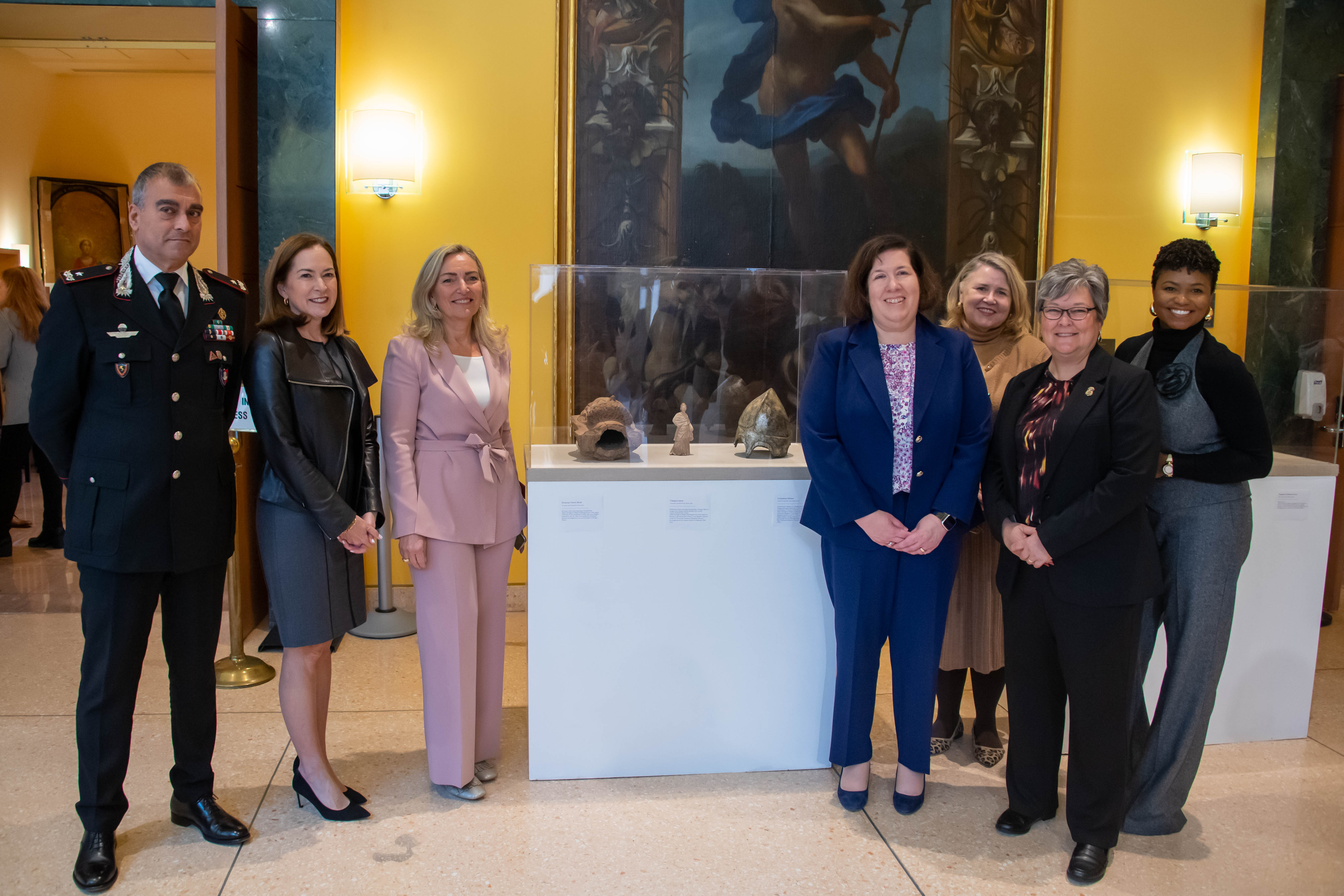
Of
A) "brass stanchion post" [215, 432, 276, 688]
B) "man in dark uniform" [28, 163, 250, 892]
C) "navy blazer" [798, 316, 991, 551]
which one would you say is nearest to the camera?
"man in dark uniform" [28, 163, 250, 892]

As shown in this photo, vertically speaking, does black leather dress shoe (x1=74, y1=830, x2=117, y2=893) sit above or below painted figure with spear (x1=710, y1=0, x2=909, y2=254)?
below

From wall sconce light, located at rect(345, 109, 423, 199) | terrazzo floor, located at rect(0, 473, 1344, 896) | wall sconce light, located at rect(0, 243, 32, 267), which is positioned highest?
wall sconce light, located at rect(345, 109, 423, 199)

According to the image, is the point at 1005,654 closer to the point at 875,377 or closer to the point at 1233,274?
the point at 875,377

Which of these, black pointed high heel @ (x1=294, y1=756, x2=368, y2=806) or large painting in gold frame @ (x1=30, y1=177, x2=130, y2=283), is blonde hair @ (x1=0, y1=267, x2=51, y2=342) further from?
black pointed high heel @ (x1=294, y1=756, x2=368, y2=806)

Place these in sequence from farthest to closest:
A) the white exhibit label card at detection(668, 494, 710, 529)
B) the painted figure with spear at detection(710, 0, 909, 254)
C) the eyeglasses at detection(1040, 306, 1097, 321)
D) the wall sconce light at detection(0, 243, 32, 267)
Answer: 1. the wall sconce light at detection(0, 243, 32, 267)
2. the painted figure with spear at detection(710, 0, 909, 254)
3. the white exhibit label card at detection(668, 494, 710, 529)
4. the eyeglasses at detection(1040, 306, 1097, 321)

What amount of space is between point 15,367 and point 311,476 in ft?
15.6

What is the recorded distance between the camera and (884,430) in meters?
2.90

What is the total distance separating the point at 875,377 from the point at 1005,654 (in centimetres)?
93

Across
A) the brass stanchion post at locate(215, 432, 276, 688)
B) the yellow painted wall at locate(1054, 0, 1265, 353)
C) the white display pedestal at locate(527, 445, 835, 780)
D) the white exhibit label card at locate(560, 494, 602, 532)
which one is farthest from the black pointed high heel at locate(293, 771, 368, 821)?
the yellow painted wall at locate(1054, 0, 1265, 353)

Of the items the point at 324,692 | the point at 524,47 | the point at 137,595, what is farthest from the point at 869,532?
the point at 524,47

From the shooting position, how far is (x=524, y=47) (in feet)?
15.9

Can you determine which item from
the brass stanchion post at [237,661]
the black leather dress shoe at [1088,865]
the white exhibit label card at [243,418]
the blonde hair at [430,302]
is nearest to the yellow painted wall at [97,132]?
the brass stanchion post at [237,661]

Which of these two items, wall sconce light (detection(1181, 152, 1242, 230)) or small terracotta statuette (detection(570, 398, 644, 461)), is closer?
small terracotta statuette (detection(570, 398, 644, 461))

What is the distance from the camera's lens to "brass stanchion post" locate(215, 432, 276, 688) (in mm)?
4117
